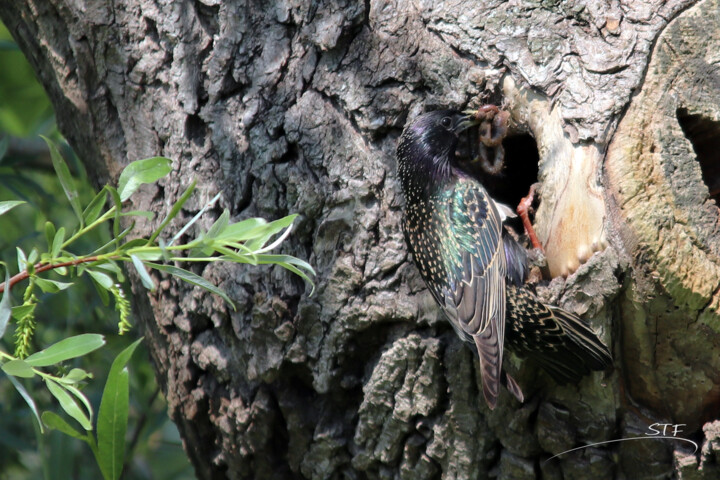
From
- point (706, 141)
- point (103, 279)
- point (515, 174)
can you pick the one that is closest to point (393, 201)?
point (515, 174)

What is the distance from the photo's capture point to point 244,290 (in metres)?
2.41

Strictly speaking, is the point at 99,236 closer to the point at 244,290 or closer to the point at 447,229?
the point at 244,290

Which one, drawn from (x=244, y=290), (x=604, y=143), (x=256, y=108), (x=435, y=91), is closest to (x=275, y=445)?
(x=244, y=290)

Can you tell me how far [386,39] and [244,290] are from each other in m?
0.96

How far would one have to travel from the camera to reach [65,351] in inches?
54.6

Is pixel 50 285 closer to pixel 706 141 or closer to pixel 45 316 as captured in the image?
pixel 706 141

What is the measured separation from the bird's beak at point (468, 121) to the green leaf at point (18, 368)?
1529 millimetres

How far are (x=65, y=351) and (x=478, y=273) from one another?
131 cm

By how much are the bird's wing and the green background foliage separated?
1542 mm

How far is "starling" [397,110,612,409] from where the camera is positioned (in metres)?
2.00

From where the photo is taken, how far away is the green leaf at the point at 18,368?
1294 millimetres

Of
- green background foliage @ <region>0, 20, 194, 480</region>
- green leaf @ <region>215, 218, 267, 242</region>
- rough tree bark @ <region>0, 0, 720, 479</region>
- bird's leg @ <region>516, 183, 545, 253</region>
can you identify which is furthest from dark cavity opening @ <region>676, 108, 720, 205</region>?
green background foliage @ <region>0, 20, 194, 480</region>

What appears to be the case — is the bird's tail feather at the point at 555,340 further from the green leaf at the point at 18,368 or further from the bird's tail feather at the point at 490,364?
the green leaf at the point at 18,368

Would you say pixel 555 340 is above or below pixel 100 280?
below
